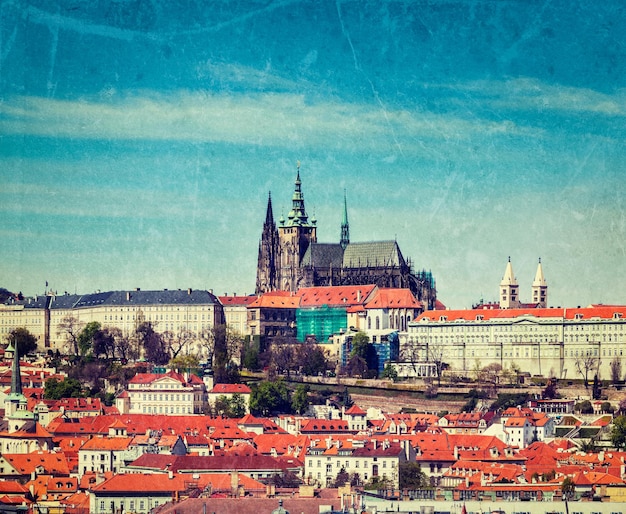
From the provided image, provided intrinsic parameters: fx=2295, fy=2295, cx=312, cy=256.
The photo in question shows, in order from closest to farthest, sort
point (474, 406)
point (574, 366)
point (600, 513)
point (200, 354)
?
point (600, 513) → point (474, 406) → point (574, 366) → point (200, 354)

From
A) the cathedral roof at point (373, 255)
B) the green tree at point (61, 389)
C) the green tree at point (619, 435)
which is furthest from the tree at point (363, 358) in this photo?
the green tree at point (619, 435)

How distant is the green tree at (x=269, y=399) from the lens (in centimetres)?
6506

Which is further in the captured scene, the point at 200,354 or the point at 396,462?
the point at 200,354

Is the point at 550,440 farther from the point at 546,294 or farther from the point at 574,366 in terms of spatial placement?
the point at 546,294

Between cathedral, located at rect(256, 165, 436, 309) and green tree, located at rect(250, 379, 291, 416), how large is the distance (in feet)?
56.2

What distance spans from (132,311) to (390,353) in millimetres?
13473

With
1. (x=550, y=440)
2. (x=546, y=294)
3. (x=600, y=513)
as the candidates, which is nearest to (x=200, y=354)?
(x=546, y=294)

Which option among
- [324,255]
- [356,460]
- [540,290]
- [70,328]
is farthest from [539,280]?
[356,460]

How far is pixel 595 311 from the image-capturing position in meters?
73.1

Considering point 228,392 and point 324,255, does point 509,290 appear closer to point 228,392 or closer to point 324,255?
point 324,255

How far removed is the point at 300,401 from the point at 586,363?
10131 mm

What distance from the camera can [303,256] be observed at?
8556 cm

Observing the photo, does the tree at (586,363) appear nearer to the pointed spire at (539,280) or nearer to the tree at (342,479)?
the pointed spire at (539,280)

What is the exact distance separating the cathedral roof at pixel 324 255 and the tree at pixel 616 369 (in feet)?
52.9
